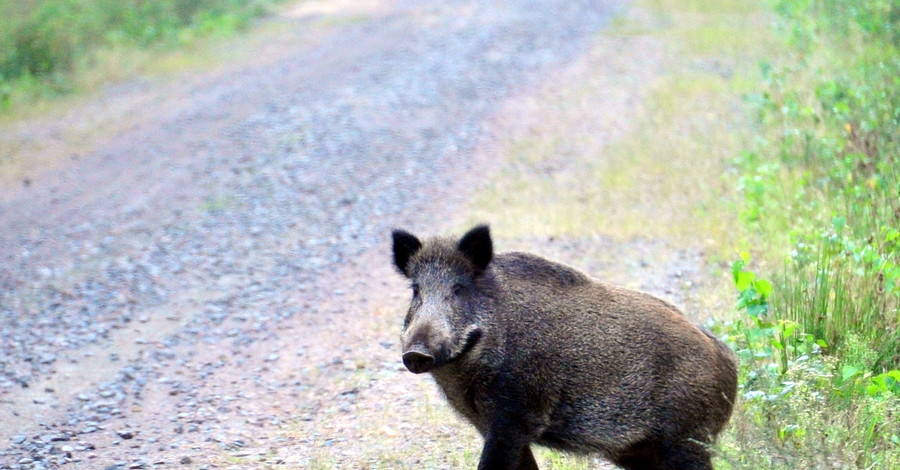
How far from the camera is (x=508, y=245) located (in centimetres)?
947

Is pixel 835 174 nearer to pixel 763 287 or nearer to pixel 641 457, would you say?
pixel 763 287

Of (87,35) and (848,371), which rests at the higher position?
(848,371)

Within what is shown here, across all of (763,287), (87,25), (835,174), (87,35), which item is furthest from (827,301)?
(87,25)

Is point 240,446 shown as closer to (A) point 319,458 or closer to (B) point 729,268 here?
(A) point 319,458

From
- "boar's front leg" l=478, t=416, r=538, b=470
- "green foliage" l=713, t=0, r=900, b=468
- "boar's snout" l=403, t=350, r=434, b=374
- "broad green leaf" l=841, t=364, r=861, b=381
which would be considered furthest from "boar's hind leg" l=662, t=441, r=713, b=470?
"boar's snout" l=403, t=350, r=434, b=374

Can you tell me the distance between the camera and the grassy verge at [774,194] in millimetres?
5422

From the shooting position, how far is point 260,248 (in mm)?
9891

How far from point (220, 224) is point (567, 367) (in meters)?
6.17

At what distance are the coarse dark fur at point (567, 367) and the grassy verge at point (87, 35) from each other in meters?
11.2

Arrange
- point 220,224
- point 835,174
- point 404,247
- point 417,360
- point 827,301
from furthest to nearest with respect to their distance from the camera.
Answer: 1. point 220,224
2. point 835,174
3. point 827,301
4. point 404,247
5. point 417,360

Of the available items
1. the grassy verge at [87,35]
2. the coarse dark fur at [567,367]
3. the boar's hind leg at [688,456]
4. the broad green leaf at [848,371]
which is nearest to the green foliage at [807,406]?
the broad green leaf at [848,371]

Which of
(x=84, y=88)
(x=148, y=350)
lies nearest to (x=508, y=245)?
(x=148, y=350)

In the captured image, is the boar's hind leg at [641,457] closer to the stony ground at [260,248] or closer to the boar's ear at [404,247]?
the stony ground at [260,248]

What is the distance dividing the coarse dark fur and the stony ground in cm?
98
